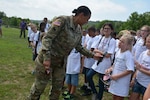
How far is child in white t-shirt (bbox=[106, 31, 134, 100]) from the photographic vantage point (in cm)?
450

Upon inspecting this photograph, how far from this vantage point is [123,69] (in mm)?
4578

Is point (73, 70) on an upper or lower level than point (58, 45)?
lower

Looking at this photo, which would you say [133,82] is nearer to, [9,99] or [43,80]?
[43,80]

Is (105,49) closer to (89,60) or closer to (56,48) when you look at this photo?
(89,60)

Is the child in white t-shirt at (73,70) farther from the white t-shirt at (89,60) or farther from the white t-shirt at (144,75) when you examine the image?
the white t-shirt at (144,75)

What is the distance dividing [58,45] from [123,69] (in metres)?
1.21

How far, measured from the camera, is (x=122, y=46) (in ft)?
14.9

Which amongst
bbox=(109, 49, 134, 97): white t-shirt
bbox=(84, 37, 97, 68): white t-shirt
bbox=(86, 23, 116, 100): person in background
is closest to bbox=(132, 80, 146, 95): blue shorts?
bbox=(109, 49, 134, 97): white t-shirt

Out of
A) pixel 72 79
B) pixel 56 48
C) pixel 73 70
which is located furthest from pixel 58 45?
pixel 72 79

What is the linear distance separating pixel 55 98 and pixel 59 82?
1.21 feet

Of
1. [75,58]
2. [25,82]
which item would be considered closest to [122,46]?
[75,58]

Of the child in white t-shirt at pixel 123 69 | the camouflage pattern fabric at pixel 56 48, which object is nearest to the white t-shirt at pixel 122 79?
the child in white t-shirt at pixel 123 69

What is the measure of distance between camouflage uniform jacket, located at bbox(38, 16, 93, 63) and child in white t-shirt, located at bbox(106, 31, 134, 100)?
797mm

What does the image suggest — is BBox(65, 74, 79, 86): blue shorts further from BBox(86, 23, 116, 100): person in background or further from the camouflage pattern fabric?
the camouflage pattern fabric
